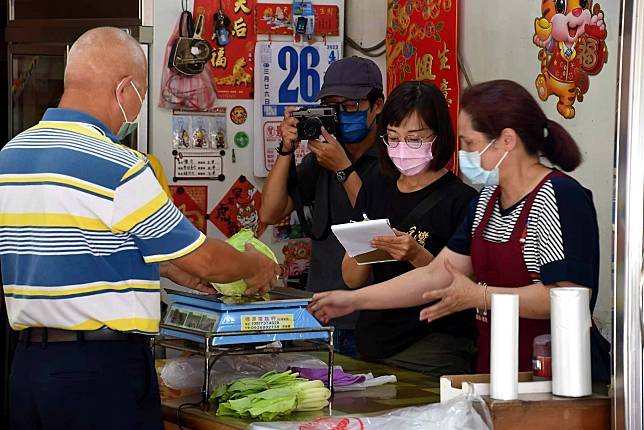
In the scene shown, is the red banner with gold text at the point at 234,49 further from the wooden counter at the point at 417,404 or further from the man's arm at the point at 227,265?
the man's arm at the point at 227,265

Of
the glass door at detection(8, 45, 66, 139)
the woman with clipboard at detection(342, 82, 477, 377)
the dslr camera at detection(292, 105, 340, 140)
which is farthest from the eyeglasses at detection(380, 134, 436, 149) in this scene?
the glass door at detection(8, 45, 66, 139)

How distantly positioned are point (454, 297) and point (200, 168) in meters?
2.71

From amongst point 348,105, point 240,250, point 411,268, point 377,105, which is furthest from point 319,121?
point 240,250

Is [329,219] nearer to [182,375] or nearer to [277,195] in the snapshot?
[277,195]

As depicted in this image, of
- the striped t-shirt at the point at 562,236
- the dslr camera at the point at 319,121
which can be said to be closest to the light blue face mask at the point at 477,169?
the striped t-shirt at the point at 562,236

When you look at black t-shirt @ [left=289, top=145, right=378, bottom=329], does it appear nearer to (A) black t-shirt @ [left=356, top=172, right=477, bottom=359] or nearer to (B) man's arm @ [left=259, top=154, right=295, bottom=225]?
(B) man's arm @ [left=259, top=154, right=295, bottom=225]

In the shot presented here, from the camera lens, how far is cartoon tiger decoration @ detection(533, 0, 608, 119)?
3.77 meters

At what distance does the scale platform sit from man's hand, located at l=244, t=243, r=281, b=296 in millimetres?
47

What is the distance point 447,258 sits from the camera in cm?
354

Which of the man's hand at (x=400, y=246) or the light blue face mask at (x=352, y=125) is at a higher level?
the light blue face mask at (x=352, y=125)

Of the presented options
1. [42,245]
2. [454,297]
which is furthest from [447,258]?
[42,245]

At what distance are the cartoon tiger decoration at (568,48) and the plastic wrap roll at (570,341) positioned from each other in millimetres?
1280

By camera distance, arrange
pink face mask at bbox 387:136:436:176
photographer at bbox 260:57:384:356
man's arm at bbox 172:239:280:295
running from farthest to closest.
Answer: photographer at bbox 260:57:384:356
pink face mask at bbox 387:136:436:176
man's arm at bbox 172:239:280:295

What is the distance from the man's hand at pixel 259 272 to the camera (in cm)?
318
